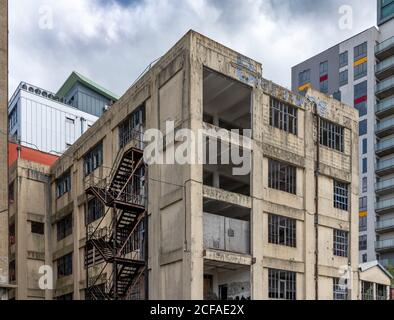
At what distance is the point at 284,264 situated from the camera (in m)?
31.8

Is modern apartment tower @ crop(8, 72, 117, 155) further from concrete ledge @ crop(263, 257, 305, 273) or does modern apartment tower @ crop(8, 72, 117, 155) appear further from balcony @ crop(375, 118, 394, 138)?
concrete ledge @ crop(263, 257, 305, 273)

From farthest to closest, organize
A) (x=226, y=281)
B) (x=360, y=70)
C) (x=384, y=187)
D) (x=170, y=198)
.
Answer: (x=360, y=70), (x=384, y=187), (x=226, y=281), (x=170, y=198)

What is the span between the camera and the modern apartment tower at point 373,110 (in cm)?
7206

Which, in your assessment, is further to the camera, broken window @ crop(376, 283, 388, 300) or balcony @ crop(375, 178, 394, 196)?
balcony @ crop(375, 178, 394, 196)

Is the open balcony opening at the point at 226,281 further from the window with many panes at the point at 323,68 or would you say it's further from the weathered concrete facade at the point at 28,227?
the window with many panes at the point at 323,68

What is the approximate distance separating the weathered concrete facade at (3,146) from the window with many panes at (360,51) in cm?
5976

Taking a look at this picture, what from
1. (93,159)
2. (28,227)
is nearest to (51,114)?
(28,227)

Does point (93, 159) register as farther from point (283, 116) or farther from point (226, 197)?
point (283, 116)

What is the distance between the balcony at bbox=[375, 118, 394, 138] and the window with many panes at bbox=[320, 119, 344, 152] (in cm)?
3862

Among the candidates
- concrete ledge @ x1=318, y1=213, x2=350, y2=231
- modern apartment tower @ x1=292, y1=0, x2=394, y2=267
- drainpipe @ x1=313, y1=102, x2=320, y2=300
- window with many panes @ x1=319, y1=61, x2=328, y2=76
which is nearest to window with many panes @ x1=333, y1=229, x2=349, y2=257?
concrete ledge @ x1=318, y1=213, x2=350, y2=231

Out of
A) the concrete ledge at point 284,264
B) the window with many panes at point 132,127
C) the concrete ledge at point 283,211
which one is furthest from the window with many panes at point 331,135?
the window with many panes at point 132,127

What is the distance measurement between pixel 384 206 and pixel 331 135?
128 feet

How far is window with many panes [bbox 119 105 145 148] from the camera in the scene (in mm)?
33156
